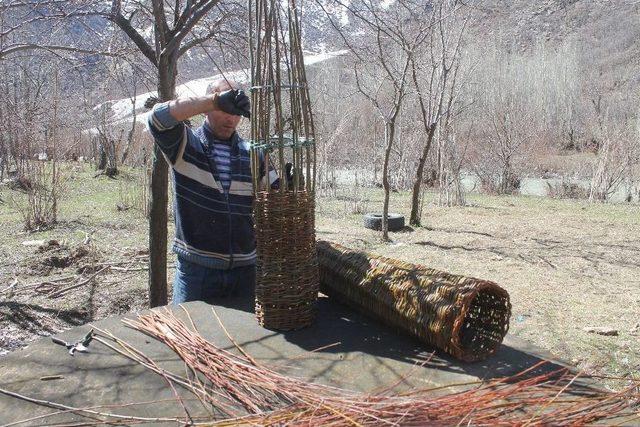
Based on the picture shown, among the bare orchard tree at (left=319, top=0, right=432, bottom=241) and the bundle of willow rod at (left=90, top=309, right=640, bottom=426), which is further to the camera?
the bare orchard tree at (left=319, top=0, right=432, bottom=241)

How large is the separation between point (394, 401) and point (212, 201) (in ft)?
4.27

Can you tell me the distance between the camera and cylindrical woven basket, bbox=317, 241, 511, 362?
1.62m

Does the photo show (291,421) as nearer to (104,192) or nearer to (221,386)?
(221,386)

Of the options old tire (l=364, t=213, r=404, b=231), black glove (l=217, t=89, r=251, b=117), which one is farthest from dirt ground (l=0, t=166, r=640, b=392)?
black glove (l=217, t=89, r=251, b=117)

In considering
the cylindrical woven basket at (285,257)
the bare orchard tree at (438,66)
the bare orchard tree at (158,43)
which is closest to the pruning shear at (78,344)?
the cylindrical woven basket at (285,257)

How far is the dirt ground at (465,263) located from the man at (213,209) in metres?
1.75

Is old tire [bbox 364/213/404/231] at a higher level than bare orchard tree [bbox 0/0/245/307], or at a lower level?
lower

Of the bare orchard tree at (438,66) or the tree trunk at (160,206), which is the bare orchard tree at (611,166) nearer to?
the bare orchard tree at (438,66)

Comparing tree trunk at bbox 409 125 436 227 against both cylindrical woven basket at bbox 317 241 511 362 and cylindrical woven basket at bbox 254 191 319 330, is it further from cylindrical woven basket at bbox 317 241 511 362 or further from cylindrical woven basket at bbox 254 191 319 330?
cylindrical woven basket at bbox 254 191 319 330

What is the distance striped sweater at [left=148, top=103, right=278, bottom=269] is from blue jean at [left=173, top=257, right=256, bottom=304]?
0.15 feet

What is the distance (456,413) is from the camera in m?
1.28

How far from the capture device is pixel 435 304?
1661 millimetres

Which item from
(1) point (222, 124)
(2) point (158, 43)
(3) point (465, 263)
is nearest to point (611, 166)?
(3) point (465, 263)

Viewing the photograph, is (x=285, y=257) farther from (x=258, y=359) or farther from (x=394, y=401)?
(x=394, y=401)
